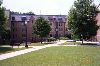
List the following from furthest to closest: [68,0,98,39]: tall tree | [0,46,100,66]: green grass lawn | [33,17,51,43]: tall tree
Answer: [33,17,51,43]: tall tree → [68,0,98,39]: tall tree → [0,46,100,66]: green grass lawn

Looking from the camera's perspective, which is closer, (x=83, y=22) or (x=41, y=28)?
(x=83, y=22)

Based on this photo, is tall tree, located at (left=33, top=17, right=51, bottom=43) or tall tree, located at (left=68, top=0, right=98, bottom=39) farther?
tall tree, located at (left=33, top=17, right=51, bottom=43)

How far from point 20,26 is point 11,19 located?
401 centimetres

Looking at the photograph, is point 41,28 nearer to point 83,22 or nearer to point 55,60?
point 83,22

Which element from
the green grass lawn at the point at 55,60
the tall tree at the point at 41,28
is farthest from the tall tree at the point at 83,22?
the green grass lawn at the point at 55,60

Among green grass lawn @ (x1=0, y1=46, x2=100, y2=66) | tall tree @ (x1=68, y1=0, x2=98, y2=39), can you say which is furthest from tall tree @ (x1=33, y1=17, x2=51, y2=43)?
green grass lawn @ (x1=0, y1=46, x2=100, y2=66)

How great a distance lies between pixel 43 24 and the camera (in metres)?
68.2

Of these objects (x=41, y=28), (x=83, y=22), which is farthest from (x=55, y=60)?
(x=41, y=28)

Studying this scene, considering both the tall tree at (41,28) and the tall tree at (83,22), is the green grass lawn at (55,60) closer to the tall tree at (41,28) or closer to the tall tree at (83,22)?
the tall tree at (83,22)

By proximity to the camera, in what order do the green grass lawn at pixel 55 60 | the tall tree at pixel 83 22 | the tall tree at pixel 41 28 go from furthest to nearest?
the tall tree at pixel 41 28 → the tall tree at pixel 83 22 → the green grass lawn at pixel 55 60

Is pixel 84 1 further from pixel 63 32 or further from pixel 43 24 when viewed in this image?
pixel 63 32

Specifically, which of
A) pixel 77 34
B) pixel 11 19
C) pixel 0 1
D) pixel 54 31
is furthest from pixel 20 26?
pixel 0 1

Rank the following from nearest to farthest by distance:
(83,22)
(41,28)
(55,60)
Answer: (55,60) → (83,22) → (41,28)

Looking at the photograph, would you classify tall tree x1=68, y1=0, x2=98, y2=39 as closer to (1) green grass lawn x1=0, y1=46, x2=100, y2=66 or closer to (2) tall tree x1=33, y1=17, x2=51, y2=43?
(2) tall tree x1=33, y1=17, x2=51, y2=43
